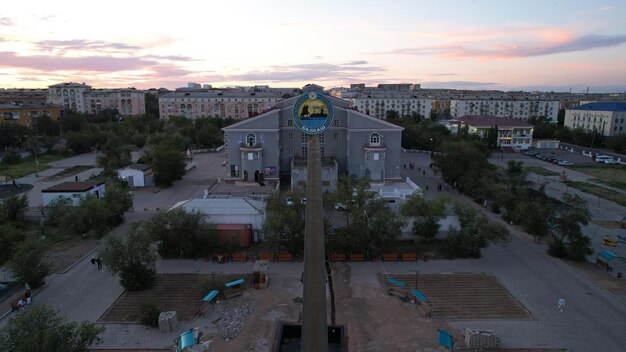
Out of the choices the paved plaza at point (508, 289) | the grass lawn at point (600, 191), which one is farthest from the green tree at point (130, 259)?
the grass lawn at point (600, 191)

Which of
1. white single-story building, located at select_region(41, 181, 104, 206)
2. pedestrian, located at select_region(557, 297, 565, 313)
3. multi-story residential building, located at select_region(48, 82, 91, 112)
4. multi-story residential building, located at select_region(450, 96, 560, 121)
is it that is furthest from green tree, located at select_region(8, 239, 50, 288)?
multi-story residential building, located at select_region(450, 96, 560, 121)

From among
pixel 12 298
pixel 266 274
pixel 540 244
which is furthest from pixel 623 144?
pixel 12 298

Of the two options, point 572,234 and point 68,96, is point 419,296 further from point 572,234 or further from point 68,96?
point 68,96

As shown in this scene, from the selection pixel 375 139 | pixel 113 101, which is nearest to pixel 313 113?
pixel 375 139

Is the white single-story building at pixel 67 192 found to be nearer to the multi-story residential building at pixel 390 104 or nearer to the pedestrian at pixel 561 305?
the pedestrian at pixel 561 305

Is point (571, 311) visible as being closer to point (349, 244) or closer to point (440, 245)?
point (440, 245)

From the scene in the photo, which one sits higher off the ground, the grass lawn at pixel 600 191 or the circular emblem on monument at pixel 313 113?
the circular emblem on monument at pixel 313 113
